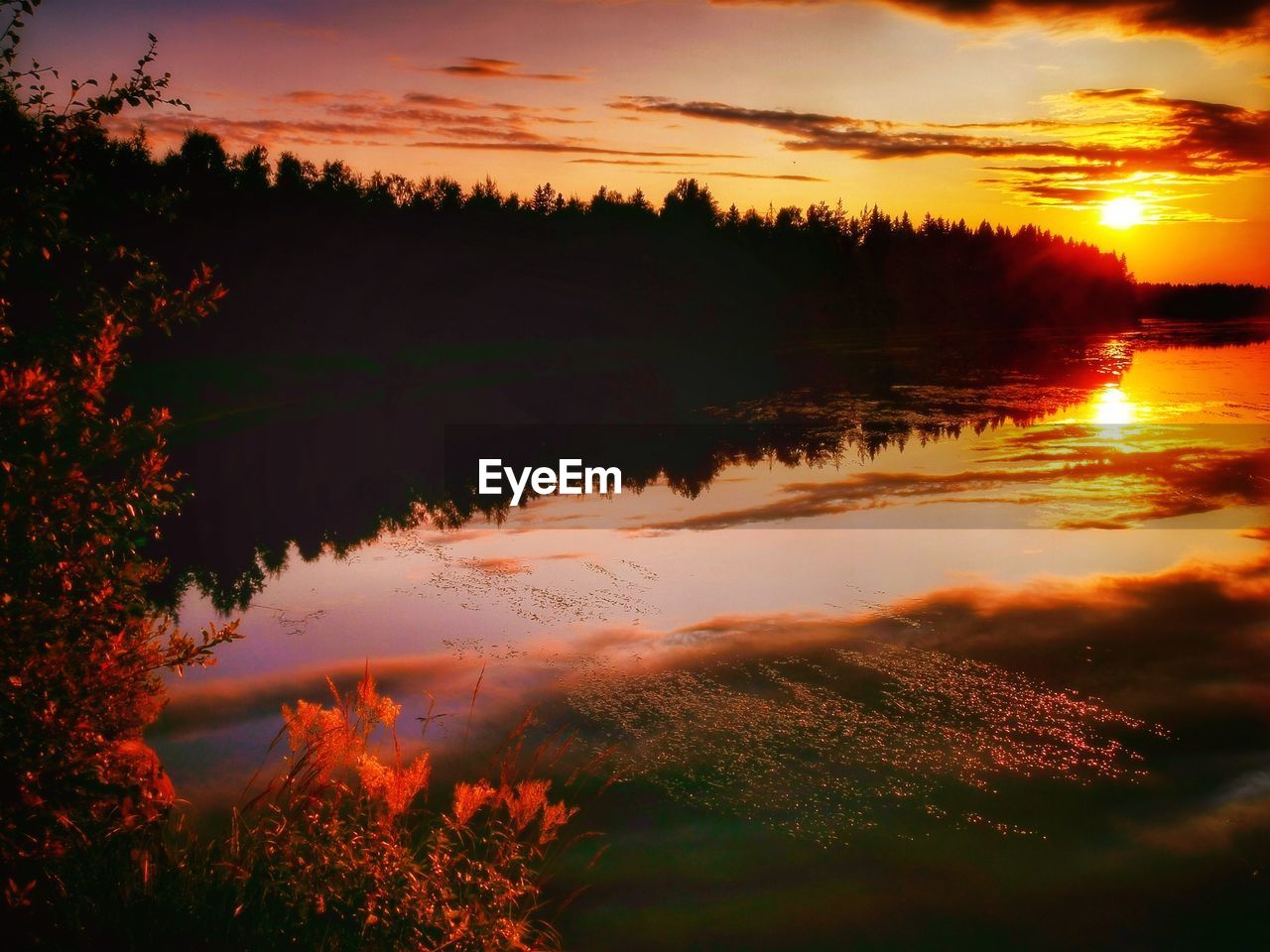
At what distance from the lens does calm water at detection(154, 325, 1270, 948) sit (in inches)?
206

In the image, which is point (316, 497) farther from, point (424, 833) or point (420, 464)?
point (424, 833)

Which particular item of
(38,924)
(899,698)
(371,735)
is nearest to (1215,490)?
(899,698)

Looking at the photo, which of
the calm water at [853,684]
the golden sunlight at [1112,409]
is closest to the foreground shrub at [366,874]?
the calm water at [853,684]

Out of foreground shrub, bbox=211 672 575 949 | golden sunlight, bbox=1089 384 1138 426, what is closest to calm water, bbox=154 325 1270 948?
foreground shrub, bbox=211 672 575 949

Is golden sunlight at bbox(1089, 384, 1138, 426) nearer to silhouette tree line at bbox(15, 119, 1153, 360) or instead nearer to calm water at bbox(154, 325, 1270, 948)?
calm water at bbox(154, 325, 1270, 948)

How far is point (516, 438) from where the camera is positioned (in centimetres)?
2122

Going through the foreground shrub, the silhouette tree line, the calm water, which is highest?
the silhouette tree line

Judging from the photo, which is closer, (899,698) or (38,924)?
(38,924)

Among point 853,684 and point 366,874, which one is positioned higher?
point 366,874

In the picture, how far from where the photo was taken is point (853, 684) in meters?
7.64

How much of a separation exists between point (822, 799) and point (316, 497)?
1148 cm

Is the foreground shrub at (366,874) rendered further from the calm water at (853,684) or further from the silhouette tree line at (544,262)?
the silhouette tree line at (544,262)

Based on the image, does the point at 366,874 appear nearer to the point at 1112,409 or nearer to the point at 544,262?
the point at 1112,409

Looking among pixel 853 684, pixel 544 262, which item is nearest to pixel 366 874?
pixel 853 684
